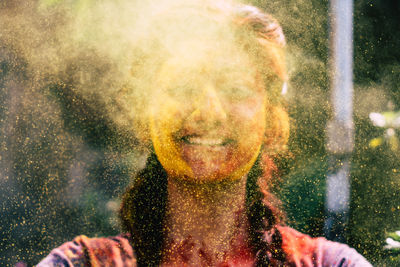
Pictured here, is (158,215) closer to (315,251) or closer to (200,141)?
(200,141)

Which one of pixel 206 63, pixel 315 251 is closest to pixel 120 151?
pixel 206 63

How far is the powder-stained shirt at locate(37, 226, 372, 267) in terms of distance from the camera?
79 cm

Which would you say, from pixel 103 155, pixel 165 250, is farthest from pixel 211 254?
pixel 103 155

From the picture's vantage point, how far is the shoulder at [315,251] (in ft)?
2.71

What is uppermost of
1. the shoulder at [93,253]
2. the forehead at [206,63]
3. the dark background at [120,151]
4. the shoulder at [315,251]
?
the forehead at [206,63]

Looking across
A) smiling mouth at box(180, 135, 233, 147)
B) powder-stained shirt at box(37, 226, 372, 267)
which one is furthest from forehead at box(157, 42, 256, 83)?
powder-stained shirt at box(37, 226, 372, 267)

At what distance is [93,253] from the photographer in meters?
0.80

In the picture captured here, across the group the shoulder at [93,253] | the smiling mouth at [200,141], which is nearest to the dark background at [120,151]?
the shoulder at [93,253]

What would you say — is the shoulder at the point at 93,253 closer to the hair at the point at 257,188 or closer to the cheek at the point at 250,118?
the hair at the point at 257,188

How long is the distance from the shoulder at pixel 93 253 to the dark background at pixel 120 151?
0.02m

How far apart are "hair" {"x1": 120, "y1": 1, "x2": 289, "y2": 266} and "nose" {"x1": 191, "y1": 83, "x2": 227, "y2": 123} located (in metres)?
0.14

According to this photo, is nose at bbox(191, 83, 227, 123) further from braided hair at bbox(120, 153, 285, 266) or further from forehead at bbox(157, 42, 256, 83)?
braided hair at bbox(120, 153, 285, 266)

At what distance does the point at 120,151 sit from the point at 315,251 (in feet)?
1.86

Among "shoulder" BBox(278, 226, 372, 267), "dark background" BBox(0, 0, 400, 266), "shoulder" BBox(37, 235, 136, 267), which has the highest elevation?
"dark background" BBox(0, 0, 400, 266)
